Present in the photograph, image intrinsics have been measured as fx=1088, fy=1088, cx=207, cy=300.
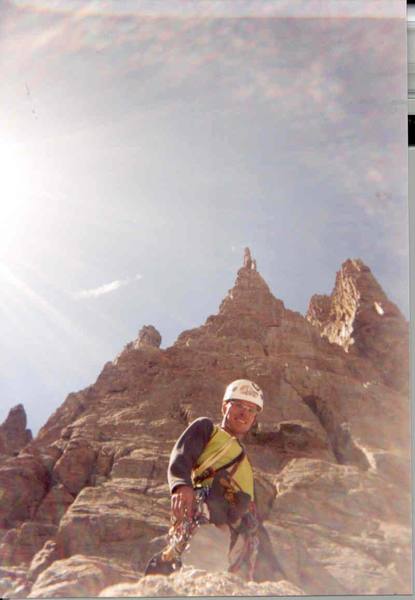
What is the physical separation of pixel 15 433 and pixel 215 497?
1.60m

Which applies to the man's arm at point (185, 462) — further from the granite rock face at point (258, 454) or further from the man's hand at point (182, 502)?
the granite rock face at point (258, 454)

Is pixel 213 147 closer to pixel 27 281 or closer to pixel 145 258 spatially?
pixel 145 258

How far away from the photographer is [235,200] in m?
8.50

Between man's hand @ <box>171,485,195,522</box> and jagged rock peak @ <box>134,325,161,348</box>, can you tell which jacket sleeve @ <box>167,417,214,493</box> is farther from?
jagged rock peak @ <box>134,325,161,348</box>

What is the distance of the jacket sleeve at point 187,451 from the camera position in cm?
773

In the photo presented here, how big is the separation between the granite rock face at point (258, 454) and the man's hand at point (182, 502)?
0.36 ft

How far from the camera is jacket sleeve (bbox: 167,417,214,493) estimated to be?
773cm

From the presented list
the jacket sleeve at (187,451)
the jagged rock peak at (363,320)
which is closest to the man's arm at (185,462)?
the jacket sleeve at (187,451)

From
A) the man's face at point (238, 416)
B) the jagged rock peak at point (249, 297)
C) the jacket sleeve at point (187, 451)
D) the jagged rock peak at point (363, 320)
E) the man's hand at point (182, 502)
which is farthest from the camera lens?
the jagged rock peak at point (249, 297)

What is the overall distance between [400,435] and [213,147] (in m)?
2.64

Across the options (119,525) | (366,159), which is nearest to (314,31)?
(366,159)

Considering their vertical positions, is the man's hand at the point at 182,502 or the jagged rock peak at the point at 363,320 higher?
the jagged rock peak at the point at 363,320

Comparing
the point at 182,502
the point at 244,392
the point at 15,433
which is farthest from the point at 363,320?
the point at 15,433

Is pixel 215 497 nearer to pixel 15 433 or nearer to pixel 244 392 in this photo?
pixel 244 392
